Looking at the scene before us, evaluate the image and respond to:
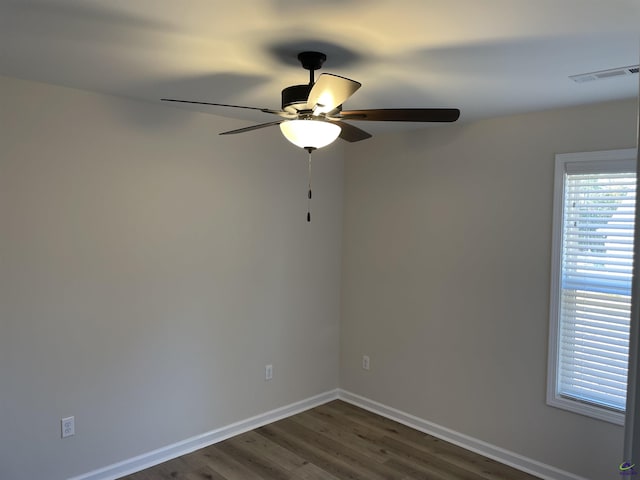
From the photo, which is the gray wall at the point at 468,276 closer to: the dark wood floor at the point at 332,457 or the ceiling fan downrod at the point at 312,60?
the dark wood floor at the point at 332,457

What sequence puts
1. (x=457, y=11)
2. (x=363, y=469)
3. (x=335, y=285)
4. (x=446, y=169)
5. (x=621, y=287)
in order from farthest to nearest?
(x=335, y=285) → (x=446, y=169) → (x=363, y=469) → (x=621, y=287) → (x=457, y=11)

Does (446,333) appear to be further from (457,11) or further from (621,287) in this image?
(457,11)

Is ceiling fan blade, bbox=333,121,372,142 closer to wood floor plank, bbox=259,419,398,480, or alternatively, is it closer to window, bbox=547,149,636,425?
window, bbox=547,149,636,425

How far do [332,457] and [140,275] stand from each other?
183 centimetres

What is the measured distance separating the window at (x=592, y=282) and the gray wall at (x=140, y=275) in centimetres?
193

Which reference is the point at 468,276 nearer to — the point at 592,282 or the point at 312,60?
the point at 592,282

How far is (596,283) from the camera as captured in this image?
2951 mm

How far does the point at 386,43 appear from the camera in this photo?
79.2 inches

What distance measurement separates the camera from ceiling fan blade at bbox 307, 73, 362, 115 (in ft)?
5.79

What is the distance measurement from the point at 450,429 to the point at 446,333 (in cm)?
73

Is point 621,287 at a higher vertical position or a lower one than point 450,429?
higher

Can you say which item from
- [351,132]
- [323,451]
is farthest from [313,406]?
[351,132]

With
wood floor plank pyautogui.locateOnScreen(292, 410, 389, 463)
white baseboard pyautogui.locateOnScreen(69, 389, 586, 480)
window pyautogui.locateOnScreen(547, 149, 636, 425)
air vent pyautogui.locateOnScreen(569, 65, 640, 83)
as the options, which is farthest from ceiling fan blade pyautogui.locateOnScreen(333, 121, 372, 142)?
white baseboard pyautogui.locateOnScreen(69, 389, 586, 480)

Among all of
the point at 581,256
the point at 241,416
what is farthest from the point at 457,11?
the point at 241,416
